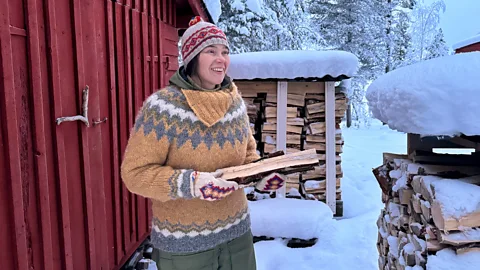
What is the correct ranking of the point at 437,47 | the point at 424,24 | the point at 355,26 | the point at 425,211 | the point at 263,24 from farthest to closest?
the point at 437,47, the point at 424,24, the point at 355,26, the point at 263,24, the point at 425,211

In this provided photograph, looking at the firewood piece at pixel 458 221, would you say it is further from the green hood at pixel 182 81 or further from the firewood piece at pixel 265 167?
the green hood at pixel 182 81

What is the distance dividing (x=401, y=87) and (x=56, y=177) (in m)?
2.11

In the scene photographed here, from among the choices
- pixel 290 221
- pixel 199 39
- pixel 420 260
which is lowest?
pixel 290 221

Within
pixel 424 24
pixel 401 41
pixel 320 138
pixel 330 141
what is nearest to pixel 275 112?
pixel 320 138

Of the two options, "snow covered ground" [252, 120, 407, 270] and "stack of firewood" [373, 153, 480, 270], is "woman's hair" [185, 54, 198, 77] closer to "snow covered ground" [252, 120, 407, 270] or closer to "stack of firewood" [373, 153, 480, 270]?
"stack of firewood" [373, 153, 480, 270]

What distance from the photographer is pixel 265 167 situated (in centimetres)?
190

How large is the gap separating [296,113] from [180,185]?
431cm

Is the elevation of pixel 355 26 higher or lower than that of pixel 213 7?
higher

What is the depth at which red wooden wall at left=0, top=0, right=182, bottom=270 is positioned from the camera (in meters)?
1.97

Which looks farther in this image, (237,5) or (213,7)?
(237,5)

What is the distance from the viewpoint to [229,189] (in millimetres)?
1750

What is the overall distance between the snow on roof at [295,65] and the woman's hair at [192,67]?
3.57 metres

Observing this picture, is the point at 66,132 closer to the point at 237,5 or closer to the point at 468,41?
the point at 468,41

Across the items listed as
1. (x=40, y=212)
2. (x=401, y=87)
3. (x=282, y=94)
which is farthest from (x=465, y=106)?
(x=282, y=94)
